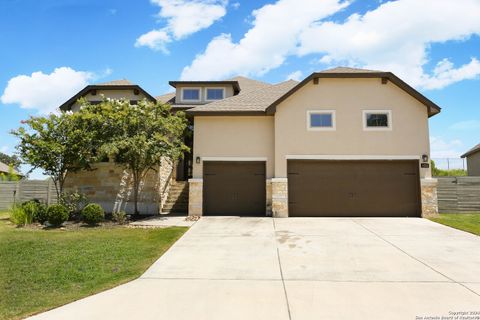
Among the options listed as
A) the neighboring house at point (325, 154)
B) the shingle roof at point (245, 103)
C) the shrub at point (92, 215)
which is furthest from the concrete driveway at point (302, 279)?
the shingle roof at point (245, 103)

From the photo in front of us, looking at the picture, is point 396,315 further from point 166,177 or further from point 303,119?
point 166,177

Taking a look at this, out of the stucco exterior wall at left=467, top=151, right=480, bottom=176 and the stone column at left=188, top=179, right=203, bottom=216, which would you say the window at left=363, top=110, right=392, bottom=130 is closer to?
the stone column at left=188, top=179, right=203, bottom=216

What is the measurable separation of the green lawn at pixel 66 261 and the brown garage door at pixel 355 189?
18.7 ft

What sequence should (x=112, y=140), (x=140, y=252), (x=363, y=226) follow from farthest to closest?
1. (x=112, y=140)
2. (x=363, y=226)
3. (x=140, y=252)

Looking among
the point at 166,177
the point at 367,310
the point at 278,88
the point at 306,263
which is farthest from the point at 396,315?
the point at 278,88

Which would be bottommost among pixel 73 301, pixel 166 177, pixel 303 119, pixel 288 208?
pixel 73 301

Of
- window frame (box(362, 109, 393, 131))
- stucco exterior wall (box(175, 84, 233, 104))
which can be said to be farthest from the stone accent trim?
stucco exterior wall (box(175, 84, 233, 104))

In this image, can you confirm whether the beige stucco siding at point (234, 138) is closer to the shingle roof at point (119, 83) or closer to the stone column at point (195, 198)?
the stone column at point (195, 198)

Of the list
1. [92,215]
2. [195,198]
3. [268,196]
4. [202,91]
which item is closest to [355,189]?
[268,196]

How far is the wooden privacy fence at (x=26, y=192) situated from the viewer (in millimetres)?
15805

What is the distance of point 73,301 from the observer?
5.09 m

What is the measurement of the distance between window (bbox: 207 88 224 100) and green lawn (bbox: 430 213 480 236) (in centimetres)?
1387

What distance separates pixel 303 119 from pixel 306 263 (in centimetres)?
797

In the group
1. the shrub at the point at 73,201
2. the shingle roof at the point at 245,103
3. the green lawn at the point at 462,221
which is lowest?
the green lawn at the point at 462,221
